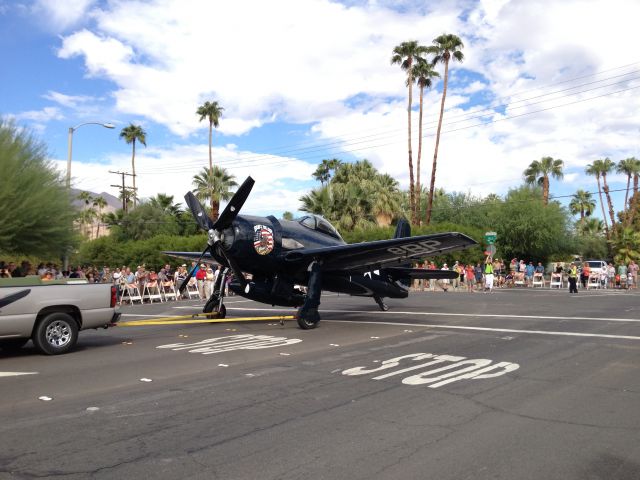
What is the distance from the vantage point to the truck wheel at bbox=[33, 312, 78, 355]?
30.5 ft

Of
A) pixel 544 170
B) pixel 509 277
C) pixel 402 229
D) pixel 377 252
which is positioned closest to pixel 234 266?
pixel 377 252

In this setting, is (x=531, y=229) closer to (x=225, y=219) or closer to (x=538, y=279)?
(x=538, y=279)

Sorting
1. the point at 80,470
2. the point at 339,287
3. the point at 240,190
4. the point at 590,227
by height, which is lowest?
the point at 80,470

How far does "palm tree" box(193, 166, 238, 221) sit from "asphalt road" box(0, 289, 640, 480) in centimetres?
3788

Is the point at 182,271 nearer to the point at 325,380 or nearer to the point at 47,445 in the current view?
the point at 325,380

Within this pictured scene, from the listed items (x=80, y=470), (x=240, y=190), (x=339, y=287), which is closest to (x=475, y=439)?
(x=80, y=470)

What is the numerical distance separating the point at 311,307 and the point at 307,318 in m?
0.30

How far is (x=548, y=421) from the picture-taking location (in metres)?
5.45

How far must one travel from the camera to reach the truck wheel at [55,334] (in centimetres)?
929

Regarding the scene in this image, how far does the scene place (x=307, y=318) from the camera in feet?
42.0

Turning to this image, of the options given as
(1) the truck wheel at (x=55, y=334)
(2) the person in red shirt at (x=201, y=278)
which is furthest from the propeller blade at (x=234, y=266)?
(2) the person in red shirt at (x=201, y=278)

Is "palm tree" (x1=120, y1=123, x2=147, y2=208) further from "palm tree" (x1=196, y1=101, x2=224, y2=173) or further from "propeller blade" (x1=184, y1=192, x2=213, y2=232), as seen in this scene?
"propeller blade" (x1=184, y1=192, x2=213, y2=232)

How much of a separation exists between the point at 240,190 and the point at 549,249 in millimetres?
35579

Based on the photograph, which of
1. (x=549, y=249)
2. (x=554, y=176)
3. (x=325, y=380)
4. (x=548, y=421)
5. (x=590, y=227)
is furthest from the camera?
(x=590, y=227)
